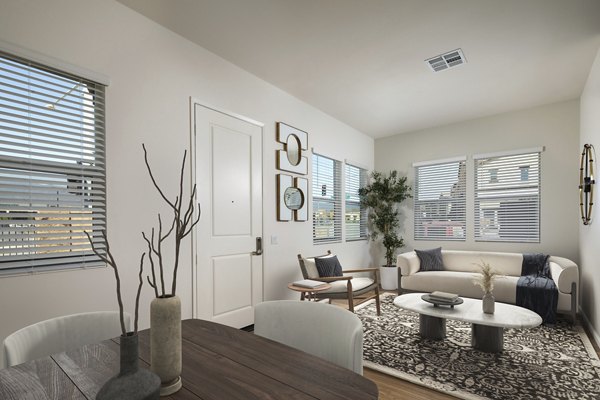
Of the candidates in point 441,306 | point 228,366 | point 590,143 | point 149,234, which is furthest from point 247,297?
point 590,143

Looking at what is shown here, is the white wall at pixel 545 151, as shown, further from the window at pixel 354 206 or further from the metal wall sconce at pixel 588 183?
the window at pixel 354 206

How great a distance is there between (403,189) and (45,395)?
5605 millimetres

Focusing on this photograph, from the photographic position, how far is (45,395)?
854 mm

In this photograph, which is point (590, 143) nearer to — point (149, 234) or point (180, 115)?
point (180, 115)

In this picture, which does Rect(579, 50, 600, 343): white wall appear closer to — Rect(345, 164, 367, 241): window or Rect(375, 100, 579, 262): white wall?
Rect(375, 100, 579, 262): white wall

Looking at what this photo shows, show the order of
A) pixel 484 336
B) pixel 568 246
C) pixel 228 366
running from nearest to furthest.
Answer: pixel 228 366 → pixel 484 336 → pixel 568 246

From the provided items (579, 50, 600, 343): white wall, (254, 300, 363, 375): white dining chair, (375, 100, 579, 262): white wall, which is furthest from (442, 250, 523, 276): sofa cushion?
(254, 300, 363, 375): white dining chair

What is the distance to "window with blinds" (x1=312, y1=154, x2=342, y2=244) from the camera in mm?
4762

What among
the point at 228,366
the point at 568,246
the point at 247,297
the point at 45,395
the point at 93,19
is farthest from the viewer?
the point at 568,246

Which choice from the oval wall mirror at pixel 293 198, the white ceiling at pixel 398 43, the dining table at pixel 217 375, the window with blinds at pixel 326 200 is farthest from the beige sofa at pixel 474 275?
the dining table at pixel 217 375

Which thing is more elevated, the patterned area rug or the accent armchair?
the accent armchair

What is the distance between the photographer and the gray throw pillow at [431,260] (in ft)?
16.4

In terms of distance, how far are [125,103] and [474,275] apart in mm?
4595

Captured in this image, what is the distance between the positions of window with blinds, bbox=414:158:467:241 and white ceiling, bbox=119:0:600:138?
1.44 meters
